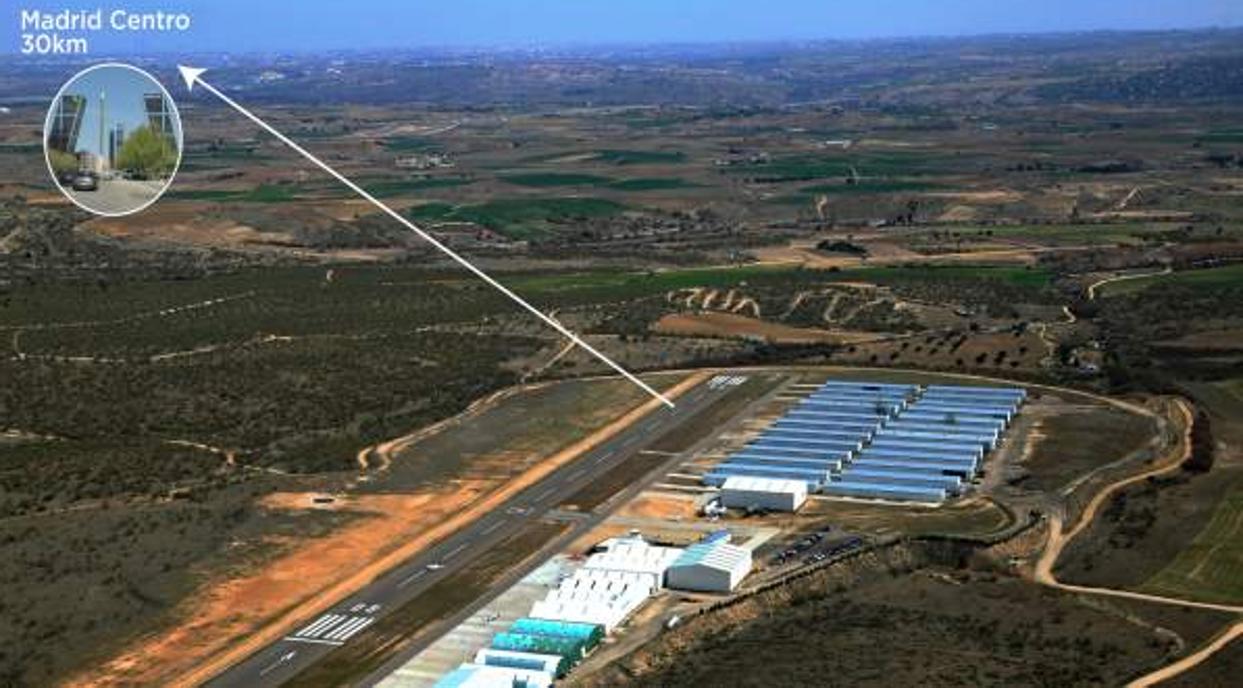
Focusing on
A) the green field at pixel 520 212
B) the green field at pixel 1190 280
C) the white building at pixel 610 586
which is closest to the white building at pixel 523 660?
the white building at pixel 610 586

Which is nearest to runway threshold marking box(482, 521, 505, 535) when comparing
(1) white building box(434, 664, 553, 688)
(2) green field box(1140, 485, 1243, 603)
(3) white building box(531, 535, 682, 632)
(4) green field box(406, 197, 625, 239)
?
(3) white building box(531, 535, 682, 632)

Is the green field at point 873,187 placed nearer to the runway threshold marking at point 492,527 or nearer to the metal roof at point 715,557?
the runway threshold marking at point 492,527

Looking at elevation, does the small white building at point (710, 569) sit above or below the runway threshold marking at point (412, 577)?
above

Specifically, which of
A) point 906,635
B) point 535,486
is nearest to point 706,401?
point 535,486

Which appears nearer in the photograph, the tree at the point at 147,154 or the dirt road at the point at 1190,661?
the tree at the point at 147,154

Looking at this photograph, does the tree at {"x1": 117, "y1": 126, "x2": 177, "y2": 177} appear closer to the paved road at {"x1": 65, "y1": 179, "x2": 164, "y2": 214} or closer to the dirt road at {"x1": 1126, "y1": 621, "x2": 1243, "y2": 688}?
the paved road at {"x1": 65, "y1": 179, "x2": 164, "y2": 214}

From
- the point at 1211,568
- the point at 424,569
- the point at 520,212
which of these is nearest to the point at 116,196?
the point at 424,569

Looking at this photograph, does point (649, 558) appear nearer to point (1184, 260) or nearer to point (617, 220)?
point (1184, 260)
